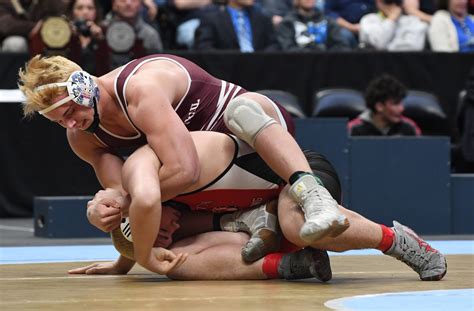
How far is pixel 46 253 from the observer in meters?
6.45

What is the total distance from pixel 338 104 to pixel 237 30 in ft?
3.98

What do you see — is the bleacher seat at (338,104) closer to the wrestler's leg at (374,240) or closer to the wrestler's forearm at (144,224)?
the wrestler's leg at (374,240)

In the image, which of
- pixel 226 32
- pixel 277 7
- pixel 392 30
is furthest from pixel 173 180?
pixel 277 7

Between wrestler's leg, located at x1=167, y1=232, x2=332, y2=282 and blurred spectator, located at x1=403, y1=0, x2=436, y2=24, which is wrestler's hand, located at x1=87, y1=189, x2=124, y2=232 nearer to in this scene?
wrestler's leg, located at x1=167, y1=232, x2=332, y2=282

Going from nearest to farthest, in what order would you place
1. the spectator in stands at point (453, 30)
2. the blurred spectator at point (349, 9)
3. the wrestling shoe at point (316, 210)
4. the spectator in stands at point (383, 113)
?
the wrestling shoe at point (316, 210)
the spectator in stands at point (383, 113)
the spectator in stands at point (453, 30)
the blurred spectator at point (349, 9)

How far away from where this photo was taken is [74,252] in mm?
6500

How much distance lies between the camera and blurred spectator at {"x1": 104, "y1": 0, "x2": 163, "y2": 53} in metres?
9.32

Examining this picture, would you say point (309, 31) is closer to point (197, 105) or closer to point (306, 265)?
point (197, 105)

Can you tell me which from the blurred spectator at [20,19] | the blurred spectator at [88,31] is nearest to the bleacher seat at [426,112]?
the blurred spectator at [88,31]

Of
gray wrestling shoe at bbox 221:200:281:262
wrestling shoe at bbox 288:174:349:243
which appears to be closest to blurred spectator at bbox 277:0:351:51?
gray wrestling shoe at bbox 221:200:281:262

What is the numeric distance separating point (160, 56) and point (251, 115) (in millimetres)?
555

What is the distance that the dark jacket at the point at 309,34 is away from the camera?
9820 millimetres

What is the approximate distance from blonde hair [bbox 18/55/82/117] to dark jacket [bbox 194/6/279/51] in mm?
4942

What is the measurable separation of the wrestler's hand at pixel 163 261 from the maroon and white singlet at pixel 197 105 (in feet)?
1.60
